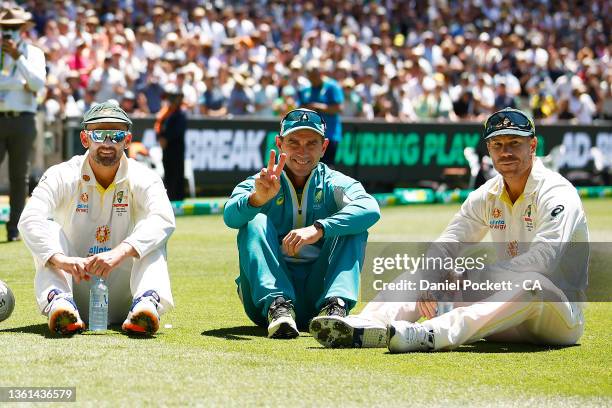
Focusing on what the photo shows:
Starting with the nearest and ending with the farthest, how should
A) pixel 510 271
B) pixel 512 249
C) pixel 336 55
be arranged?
pixel 510 271, pixel 512 249, pixel 336 55

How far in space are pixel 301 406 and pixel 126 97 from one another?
607 inches

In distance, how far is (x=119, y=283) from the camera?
7.98 metres

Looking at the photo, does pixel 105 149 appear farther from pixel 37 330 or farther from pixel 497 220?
pixel 497 220

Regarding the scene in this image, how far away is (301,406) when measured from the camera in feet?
18.0

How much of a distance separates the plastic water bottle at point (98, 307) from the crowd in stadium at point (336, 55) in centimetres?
1227

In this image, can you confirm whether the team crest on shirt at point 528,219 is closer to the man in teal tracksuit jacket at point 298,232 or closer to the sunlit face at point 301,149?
the man in teal tracksuit jacket at point 298,232

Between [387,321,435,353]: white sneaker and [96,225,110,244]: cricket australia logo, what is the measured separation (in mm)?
2068

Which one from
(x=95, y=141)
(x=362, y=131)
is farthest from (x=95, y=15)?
(x=95, y=141)

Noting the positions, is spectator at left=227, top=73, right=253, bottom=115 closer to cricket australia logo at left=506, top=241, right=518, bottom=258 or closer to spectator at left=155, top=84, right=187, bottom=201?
spectator at left=155, top=84, right=187, bottom=201

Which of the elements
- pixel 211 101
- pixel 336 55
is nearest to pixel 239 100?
pixel 211 101

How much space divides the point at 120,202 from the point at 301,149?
122 cm

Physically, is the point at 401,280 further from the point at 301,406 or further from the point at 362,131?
the point at 362,131

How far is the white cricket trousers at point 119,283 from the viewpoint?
752cm

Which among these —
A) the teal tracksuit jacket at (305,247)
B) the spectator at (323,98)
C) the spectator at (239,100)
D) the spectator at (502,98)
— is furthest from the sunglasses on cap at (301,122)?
the spectator at (502,98)
